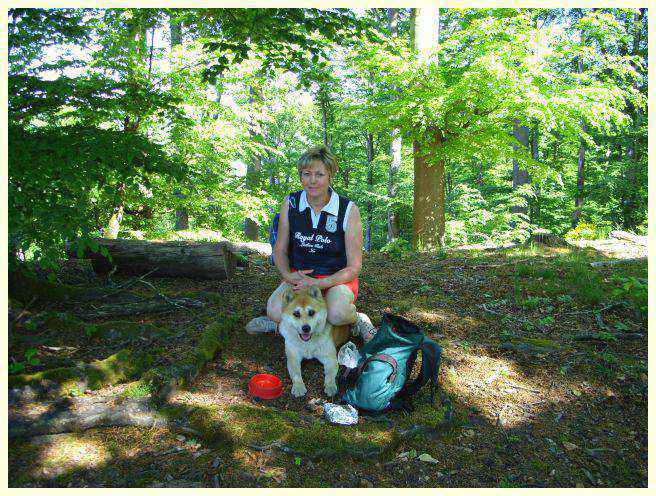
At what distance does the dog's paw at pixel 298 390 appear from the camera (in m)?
3.26

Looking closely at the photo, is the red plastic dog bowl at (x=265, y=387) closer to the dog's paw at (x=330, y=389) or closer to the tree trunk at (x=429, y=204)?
the dog's paw at (x=330, y=389)

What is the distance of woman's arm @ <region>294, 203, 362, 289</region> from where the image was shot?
12.1 ft

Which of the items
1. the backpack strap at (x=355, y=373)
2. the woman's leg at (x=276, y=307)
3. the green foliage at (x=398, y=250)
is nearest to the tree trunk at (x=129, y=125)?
the woman's leg at (x=276, y=307)

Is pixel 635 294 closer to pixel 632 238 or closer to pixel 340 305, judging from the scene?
pixel 340 305

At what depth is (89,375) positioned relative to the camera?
A: 298 centimetres

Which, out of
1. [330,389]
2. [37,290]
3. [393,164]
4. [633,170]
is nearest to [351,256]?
[330,389]

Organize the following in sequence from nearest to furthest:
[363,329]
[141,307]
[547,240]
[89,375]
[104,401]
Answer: [104,401] < [89,375] < [363,329] < [141,307] < [547,240]

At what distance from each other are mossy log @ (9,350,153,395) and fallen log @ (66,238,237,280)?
7.37ft

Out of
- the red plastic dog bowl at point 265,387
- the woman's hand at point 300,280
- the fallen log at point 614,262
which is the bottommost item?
the red plastic dog bowl at point 265,387

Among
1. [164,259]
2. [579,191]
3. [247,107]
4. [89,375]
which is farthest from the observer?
[579,191]

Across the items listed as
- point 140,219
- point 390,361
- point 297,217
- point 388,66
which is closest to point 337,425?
point 390,361

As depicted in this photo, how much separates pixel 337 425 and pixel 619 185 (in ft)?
50.2

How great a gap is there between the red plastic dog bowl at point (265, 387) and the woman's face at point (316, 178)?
5.55 feet

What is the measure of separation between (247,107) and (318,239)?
7.06 m
